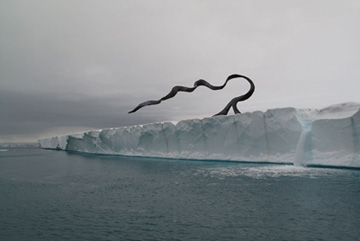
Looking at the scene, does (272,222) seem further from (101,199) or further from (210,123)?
(210,123)

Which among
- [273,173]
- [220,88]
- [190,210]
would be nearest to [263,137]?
[273,173]

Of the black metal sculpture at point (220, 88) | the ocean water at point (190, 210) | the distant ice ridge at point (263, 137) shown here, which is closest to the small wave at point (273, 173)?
the ocean water at point (190, 210)

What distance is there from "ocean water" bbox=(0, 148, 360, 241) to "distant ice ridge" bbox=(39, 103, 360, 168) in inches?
81.6

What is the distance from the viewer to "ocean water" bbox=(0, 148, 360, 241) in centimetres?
361

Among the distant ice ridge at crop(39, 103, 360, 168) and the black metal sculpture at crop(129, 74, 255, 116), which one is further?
the black metal sculpture at crop(129, 74, 255, 116)

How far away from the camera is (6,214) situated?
4.75 m

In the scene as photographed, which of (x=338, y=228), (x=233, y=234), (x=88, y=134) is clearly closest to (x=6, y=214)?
(x=233, y=234)

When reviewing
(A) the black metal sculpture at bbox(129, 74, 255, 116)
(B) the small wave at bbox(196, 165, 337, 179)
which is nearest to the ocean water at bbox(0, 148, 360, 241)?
(B) the small wave at bbox(196, 165, 337, 179)

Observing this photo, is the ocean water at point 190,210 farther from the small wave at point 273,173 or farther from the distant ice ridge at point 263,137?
the distant ice ridge at point 263,137

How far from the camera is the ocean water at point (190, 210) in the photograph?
3.61m

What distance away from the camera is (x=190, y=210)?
183 inches

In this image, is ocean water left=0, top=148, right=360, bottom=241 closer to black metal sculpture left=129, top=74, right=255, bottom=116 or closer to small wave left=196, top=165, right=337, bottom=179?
small wave left=196, top=165, right=337, bottom=179

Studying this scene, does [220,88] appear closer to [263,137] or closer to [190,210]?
[263,137]

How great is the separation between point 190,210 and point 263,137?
303 inches
